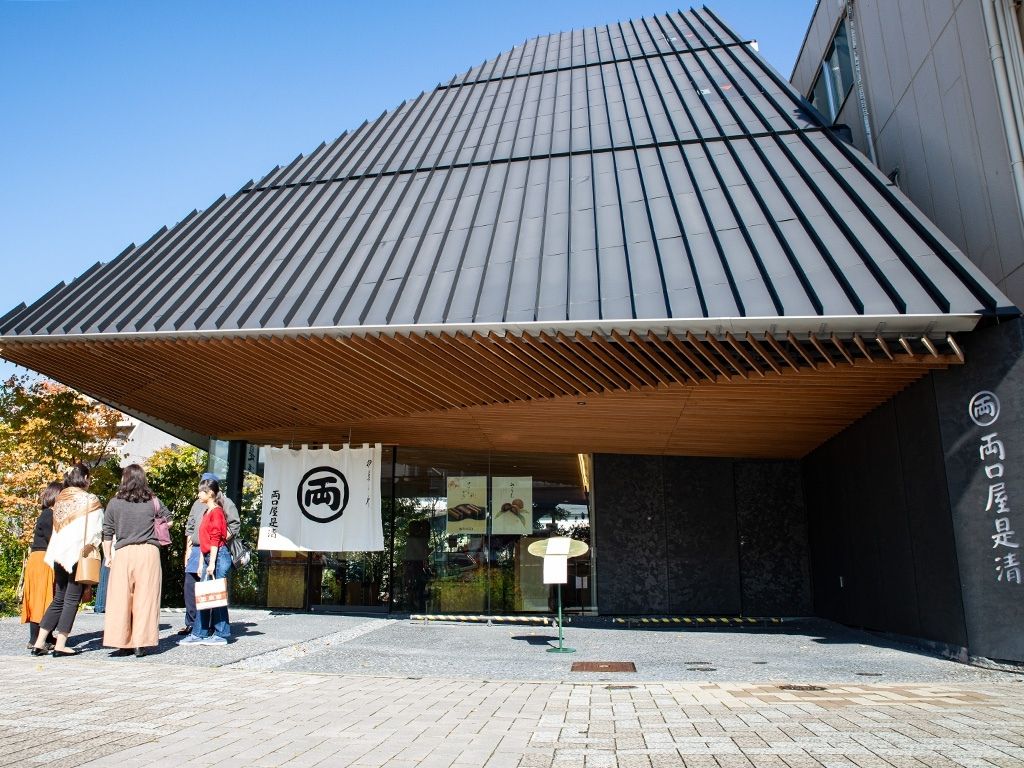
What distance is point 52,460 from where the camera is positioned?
532 inches

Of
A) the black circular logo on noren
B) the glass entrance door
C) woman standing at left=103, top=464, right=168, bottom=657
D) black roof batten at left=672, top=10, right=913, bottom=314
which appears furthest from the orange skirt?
black roof batten at left=672, top=10, right=913, bottom=314

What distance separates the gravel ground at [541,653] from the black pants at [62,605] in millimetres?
428

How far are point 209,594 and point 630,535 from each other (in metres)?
7.56

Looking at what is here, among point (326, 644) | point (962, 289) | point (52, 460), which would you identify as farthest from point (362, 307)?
point (52, 460)

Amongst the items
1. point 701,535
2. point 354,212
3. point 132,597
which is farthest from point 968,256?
point 132,597

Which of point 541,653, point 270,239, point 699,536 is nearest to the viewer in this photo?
point 541,653

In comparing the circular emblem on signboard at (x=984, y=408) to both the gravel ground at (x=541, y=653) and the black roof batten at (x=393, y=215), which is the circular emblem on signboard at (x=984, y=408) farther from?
the black roof batten at (x=393, y=215)

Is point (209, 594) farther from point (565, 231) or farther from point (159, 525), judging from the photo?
point (565, 231)

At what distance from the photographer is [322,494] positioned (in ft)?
38.9

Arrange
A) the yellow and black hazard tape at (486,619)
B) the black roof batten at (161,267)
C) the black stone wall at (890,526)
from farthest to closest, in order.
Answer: the yellow and black hazard tape at (486,619)
the black roof batten at (161,267)
the black stone wall at (890,526)

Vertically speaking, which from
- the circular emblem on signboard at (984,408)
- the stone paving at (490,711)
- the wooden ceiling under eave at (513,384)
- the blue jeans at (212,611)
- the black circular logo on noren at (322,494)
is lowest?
the stone paving at (490,711)

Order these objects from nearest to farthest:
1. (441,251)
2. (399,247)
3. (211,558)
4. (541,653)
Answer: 1. (211,558)
2. (541,653)
3. (441,251)
4. (399,247)

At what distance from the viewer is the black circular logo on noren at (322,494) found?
11750 millimetres

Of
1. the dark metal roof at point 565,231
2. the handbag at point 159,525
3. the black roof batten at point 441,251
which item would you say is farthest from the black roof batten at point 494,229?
the handbag at point 159,525
